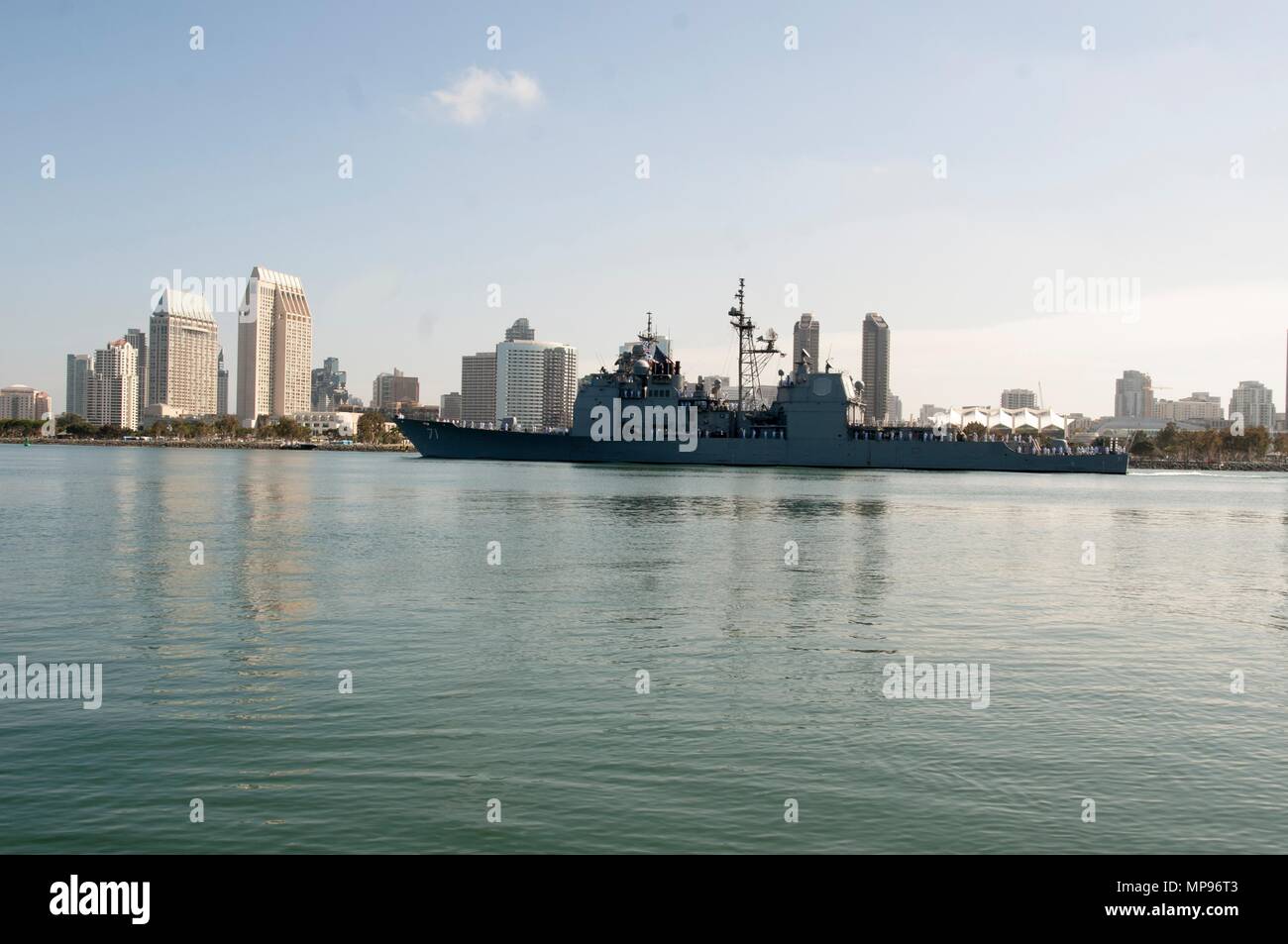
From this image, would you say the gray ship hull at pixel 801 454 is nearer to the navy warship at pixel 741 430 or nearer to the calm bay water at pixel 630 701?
the navy warship at pixel 741 430

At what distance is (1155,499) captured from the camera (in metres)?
87.5

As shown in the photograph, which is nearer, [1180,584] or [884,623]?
[884,623]

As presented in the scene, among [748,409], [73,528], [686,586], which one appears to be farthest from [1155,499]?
[73,528]

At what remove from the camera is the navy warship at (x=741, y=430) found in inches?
4921

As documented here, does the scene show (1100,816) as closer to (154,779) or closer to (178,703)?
(154,779)

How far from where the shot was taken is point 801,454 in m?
126

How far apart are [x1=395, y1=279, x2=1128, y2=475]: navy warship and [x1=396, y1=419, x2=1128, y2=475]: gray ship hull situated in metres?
0.13

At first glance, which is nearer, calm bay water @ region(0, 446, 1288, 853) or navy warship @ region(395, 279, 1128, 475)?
calm bay water @ region(0, 446, 1288, 853)

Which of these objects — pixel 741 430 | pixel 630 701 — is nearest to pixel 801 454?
pixel 741 430

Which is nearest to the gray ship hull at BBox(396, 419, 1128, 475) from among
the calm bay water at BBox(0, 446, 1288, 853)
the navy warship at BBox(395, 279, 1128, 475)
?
the navy warship at BBox(395, 279, 1128, 475)

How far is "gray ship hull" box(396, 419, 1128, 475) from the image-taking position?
126 metres

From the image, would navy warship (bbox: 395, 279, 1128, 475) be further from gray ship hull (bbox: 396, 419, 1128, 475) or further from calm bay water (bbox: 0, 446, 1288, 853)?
calm bay water (bbox: 0, 446, 1288, 853)

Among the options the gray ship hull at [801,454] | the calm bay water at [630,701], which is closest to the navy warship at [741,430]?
the gray ship hull at [801,454]

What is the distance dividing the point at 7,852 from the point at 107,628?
1223 cm
